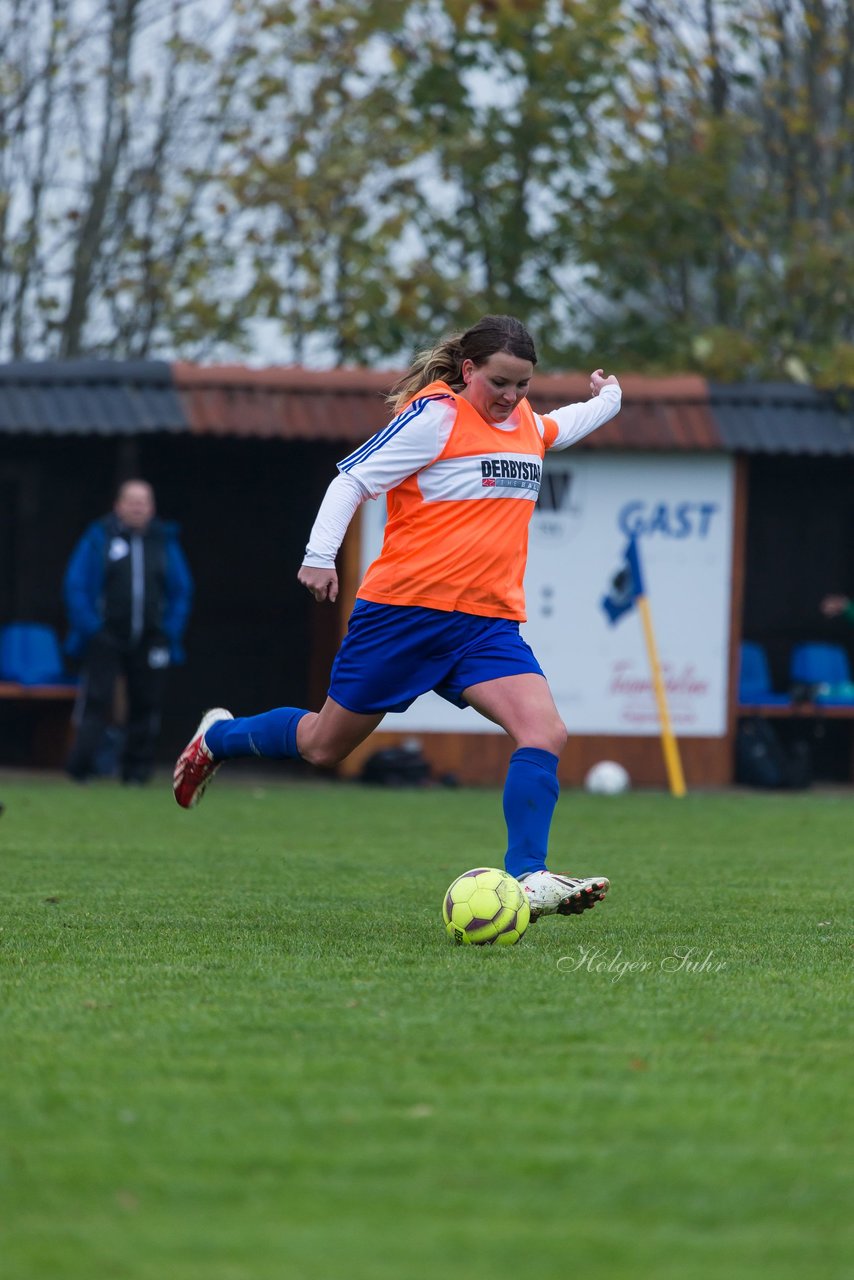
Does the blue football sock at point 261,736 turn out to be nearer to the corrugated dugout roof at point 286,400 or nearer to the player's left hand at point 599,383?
the player's left hand at point 599,383

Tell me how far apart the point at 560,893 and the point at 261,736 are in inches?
56.8

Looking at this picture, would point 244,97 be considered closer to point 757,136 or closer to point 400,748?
point 757,136

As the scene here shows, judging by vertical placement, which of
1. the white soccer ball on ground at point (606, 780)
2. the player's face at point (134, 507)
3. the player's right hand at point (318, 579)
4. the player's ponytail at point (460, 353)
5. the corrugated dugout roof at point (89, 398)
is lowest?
the white soccer ball on ground at point (606, 780)

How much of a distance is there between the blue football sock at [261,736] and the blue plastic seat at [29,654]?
339 inches

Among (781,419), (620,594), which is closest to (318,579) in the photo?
(620,594)

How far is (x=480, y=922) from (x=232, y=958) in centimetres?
73

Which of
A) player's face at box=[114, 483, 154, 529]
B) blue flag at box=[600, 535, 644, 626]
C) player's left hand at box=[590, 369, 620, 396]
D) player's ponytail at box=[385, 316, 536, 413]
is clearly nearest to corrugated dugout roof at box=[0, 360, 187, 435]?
player's face at box=[114, 483, 154, 529]

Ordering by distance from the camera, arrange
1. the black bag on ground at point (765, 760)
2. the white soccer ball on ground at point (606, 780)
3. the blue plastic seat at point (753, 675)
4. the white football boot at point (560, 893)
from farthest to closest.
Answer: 1. the blue plastic seat at point (753, 675)
2. the black bag on ground at point (765, 760)
3. the white soccer ball on ground at point (606, 780)
4. the white football boot at point (560, 893)

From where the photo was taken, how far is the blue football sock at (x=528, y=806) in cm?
596

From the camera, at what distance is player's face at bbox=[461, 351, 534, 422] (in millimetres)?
6090

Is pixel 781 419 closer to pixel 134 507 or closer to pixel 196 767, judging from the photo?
pixel 134 507

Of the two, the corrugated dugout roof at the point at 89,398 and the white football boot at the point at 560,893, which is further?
the corrugated dugout roof at the point at 89,398

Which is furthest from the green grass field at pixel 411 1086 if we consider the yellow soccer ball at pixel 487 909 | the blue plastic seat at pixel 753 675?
the blue plastic seat at pixel 753 675

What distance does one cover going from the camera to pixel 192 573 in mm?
16922
